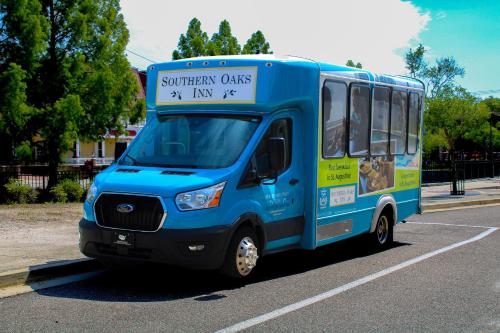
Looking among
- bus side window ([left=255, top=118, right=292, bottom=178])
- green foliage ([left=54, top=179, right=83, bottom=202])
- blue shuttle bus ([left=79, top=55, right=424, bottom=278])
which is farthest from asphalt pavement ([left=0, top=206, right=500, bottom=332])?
green foliage ([left=54, top=179, right=83, bottom=202])

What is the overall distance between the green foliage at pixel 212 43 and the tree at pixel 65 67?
693 cm

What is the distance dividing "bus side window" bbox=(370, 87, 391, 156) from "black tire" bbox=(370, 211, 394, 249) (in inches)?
47.5

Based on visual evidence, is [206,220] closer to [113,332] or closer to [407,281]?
[113,332]

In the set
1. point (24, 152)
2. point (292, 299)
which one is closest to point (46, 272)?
point (292, 299)

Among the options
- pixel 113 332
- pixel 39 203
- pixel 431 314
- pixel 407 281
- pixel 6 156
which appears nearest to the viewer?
pixel 113 332

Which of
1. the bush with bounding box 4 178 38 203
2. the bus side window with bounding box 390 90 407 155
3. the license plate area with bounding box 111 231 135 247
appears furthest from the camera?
the bush with bounding box 4 178 38 203

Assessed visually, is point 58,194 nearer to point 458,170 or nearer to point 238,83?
point 238,83

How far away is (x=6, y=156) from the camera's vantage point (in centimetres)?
2100

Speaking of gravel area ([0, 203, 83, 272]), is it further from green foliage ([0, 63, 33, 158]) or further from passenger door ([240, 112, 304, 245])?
green foliage ([0, 63, 33, 158])

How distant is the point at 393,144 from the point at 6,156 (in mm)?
14680

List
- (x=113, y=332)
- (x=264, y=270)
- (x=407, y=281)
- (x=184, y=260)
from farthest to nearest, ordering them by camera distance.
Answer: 1. (x=264, y=270)
2. (x=407, y=281)
3. (x=184, y=260)
4. (x=113, y=332)

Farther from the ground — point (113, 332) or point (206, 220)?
point (206, 220)

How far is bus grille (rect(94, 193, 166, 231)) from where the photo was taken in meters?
7.00

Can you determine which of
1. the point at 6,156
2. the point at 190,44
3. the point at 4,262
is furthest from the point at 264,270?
the point at 190,44
